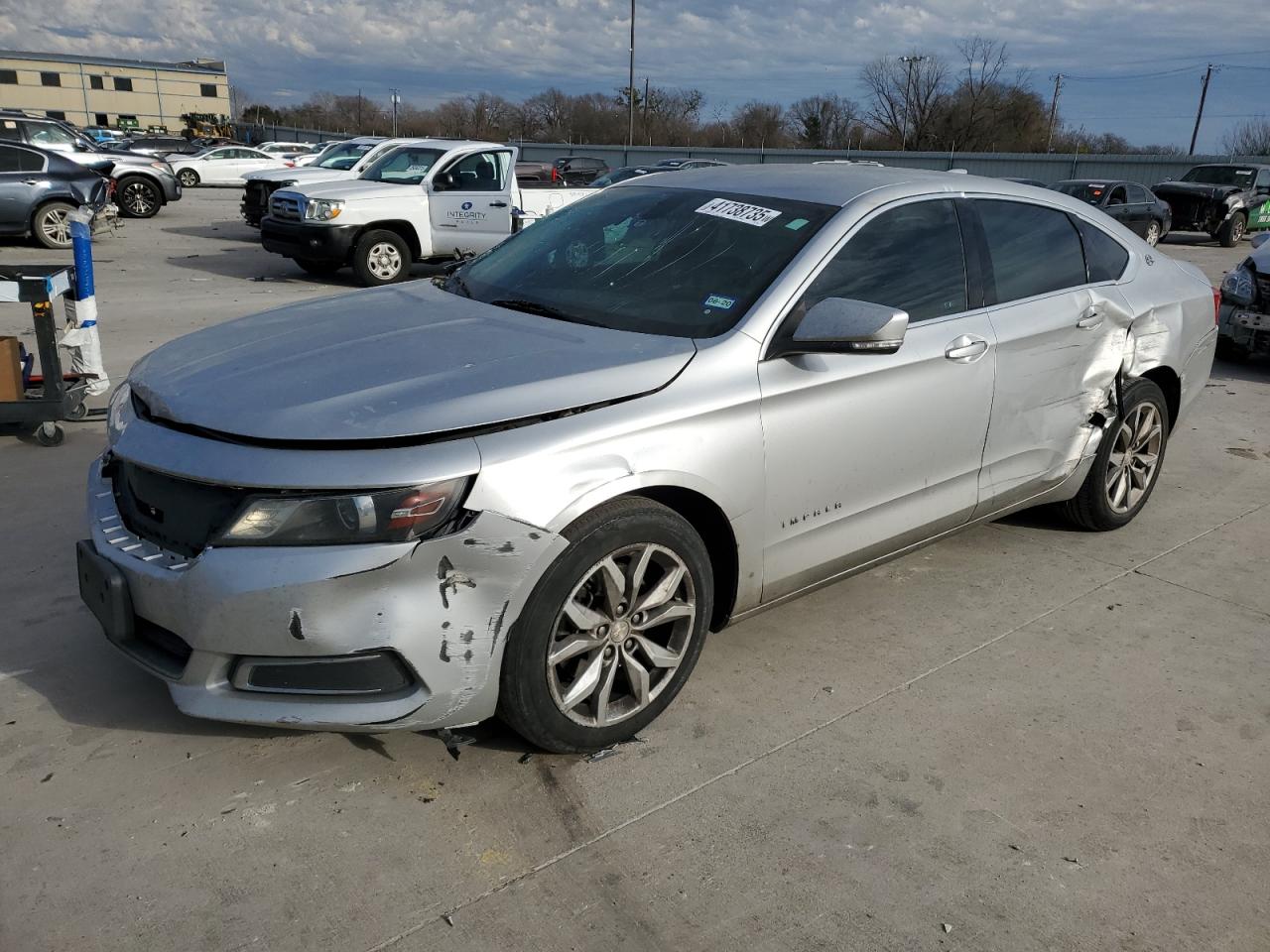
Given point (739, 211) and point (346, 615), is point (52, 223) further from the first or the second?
point (346, 615)

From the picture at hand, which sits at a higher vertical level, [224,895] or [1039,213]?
[1039,213]

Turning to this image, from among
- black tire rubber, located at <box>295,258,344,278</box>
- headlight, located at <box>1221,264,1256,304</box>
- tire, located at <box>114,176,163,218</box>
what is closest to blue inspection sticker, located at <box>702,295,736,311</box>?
headlight, located at <box>1221,264,1256,304</box>

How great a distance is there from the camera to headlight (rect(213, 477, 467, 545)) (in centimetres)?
255

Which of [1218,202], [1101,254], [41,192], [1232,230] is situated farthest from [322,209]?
[1232,230]

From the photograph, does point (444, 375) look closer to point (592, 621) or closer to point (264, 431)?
point (264, 431)

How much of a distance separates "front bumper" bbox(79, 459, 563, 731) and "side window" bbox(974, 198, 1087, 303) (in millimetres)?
2462

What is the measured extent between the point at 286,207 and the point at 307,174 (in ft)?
11.2

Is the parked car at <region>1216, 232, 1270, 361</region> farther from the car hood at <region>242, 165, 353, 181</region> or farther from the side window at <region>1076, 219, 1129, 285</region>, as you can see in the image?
the car hood at <region>242, 165, 353, 181</region>

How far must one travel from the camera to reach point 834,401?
11.2 ft

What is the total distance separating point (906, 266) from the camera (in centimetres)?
375

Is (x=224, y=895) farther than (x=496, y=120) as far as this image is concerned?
No

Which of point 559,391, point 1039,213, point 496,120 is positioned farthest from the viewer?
point 496,120

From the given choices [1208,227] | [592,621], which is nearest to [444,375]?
[592,621]

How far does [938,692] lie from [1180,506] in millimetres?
2887
